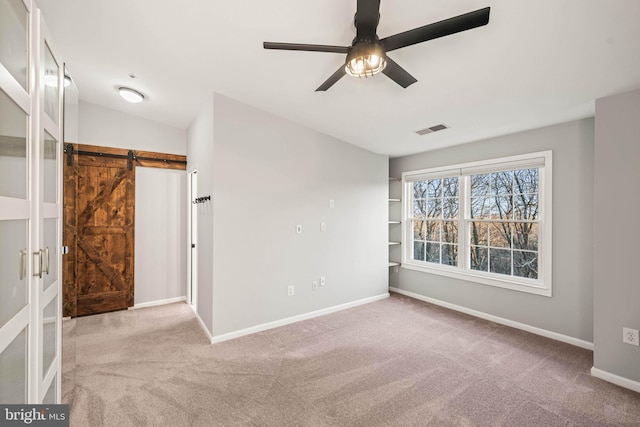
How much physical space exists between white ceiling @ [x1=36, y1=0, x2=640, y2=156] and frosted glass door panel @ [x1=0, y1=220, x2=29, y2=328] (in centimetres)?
174

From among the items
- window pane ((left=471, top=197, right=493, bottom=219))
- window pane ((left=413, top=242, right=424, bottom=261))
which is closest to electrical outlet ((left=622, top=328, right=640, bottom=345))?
window pane ((left=471, top=197, right=493, bottom=219))

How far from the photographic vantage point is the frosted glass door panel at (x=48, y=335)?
4.96 feet

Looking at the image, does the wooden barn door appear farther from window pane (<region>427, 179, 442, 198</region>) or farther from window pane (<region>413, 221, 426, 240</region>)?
window pane (<region>427, 179, 442, 198</region>)

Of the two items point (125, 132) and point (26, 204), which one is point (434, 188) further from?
point (125, 132)

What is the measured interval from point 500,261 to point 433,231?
1040mm

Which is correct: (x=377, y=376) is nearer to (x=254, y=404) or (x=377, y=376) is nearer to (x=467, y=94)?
(x=254, y=404)

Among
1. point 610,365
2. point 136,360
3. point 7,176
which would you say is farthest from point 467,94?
point 136,360

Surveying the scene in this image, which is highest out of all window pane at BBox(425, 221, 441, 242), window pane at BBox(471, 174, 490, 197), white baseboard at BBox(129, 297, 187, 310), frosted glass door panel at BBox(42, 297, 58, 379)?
window pane at BBox(471, 174, 490, 197)

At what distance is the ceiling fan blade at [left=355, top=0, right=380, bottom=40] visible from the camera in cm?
136

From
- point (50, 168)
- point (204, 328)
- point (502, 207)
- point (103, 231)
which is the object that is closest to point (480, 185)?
point (502, 207)

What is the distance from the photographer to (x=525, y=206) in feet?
11.2

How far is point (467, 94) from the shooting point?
8.46 feet

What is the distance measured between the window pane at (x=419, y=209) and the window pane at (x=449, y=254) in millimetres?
626

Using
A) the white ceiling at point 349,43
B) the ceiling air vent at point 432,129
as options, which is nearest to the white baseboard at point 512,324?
the white ceiling at point 349,43
